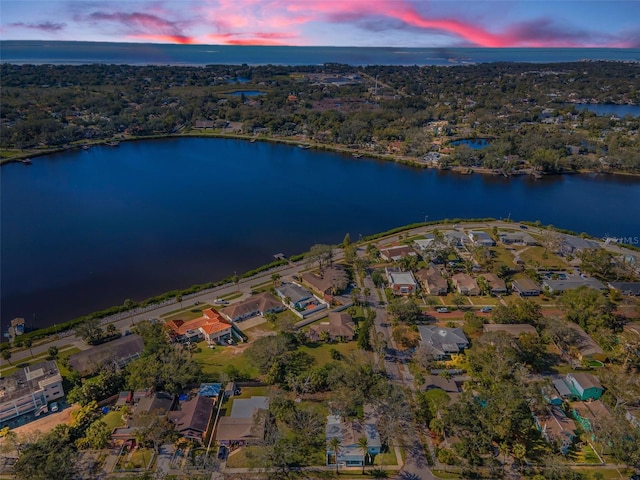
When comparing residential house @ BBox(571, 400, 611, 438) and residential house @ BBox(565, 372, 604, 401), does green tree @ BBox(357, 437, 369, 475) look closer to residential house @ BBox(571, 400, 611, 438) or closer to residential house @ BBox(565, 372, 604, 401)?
residential house @ BBox(571, 400, 611, 438)

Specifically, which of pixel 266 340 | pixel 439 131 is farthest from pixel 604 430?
pixel 439 131

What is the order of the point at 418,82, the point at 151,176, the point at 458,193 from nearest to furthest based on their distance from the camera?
the point at 458,193, the point at 151,176, the point at 418,82

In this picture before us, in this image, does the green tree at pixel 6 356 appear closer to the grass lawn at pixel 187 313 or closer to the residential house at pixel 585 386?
the grass lawn at pixel 187 313

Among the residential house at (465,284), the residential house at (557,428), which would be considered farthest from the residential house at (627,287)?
the residential house at (557,428)

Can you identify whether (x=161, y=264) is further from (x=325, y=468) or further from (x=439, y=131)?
(x=439, y=131)

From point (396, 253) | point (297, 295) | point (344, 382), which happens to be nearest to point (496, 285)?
point (396, 253)

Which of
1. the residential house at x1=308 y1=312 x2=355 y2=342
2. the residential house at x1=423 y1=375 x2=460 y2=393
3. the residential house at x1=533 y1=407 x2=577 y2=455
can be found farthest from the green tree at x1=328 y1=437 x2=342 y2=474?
the residential house at x1=533 y1=407 x2=577 y2=455

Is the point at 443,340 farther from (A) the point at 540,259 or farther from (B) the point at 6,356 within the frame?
(B) the point at 6,356
